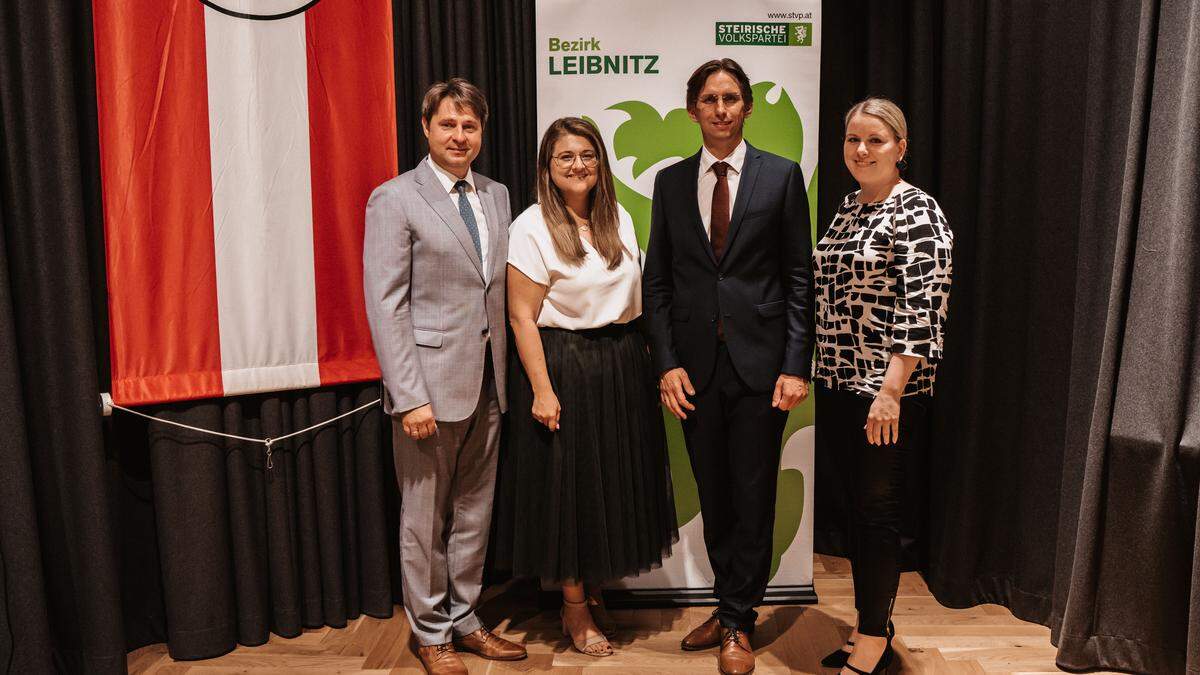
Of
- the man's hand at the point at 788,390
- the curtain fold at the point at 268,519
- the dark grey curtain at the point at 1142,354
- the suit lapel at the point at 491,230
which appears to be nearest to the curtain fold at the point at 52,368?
the curtain fold at the point at 268,519

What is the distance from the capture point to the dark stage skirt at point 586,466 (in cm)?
247

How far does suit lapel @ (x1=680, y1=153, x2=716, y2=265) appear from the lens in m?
→ 2.41

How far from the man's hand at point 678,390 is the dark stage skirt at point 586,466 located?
0.09 metres

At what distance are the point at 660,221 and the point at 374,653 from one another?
1634 millimetres

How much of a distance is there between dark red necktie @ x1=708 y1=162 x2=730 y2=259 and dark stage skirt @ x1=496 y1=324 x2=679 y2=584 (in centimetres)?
39

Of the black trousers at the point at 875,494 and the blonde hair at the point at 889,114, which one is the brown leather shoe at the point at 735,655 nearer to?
the black trousers at the point at 875,494

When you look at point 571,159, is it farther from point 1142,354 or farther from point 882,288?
point 1142,354

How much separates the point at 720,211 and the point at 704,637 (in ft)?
4.36

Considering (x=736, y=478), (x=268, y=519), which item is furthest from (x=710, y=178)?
(x=268, y=519)

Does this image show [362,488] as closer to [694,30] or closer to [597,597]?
[597,597]

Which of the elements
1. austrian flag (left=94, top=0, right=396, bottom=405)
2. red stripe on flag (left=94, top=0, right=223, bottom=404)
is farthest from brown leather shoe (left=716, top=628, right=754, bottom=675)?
red stripe on flag (left=94, top=0, right=223, bottom=404)

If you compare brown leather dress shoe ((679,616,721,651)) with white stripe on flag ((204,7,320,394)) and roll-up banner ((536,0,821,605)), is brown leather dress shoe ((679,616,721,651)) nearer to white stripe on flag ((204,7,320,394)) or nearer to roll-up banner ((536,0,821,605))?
roll-up banner ((536,0,821,605))

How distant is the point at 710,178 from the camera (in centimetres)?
248

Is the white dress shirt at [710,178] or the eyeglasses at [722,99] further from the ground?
the eyeglasses at [722,99]
